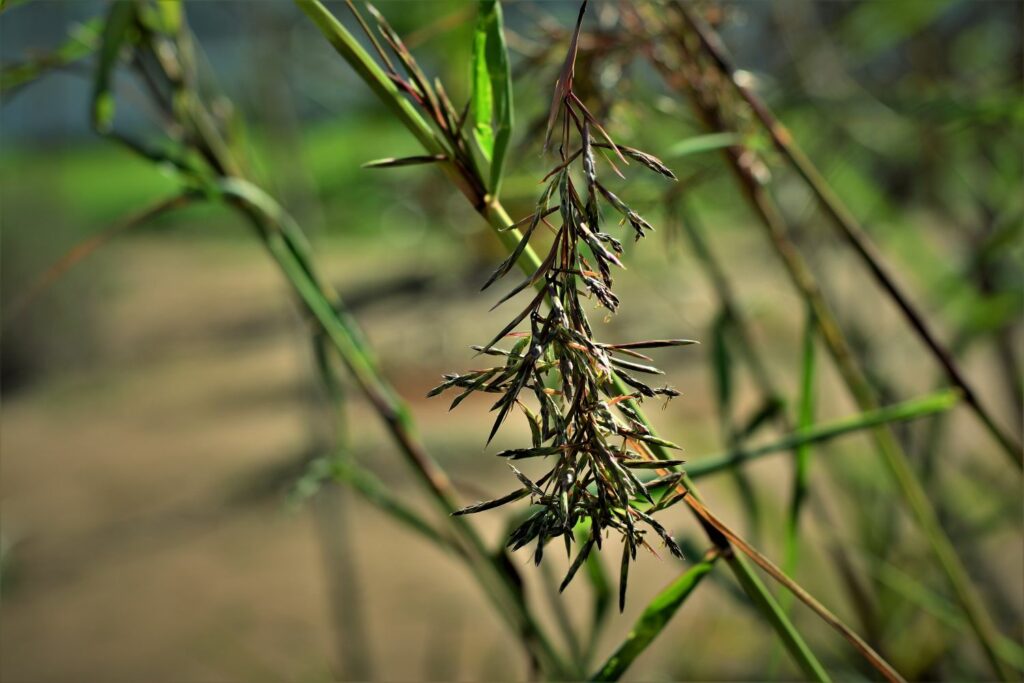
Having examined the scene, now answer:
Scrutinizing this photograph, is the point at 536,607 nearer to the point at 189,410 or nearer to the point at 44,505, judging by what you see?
the point at 44,505

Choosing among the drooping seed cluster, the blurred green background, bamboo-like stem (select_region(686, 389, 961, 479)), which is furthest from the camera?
the blurred green background

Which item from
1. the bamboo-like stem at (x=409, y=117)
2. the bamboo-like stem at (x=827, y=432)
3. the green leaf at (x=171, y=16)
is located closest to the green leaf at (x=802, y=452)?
the bamboo-like stem at (x=827, y=432)

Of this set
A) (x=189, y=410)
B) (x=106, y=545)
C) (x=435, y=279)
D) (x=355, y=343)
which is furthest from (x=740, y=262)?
(x=355, y=343)

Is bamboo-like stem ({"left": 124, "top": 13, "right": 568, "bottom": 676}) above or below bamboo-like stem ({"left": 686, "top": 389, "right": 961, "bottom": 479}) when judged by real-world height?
above

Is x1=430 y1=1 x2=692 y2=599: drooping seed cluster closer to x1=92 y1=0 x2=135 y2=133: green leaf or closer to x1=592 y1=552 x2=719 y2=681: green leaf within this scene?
x1=592 y1=552 x2=719 y2=681: green leaf

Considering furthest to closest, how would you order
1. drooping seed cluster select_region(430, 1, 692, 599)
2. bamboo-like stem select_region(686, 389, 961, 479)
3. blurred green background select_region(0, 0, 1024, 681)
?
blurred green background select_region(0, 0, 1024, 681)
bamboo-like stem select_region(686, 389, 961, 479)
drooping seed cluster select_region(430, 1, 692, 599)

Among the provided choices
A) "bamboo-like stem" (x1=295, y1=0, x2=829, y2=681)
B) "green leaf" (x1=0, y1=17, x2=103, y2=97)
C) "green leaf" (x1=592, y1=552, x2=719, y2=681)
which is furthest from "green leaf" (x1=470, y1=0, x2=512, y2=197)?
"green leaf" (x1=0, y1=17, x2=103, y2=97)
